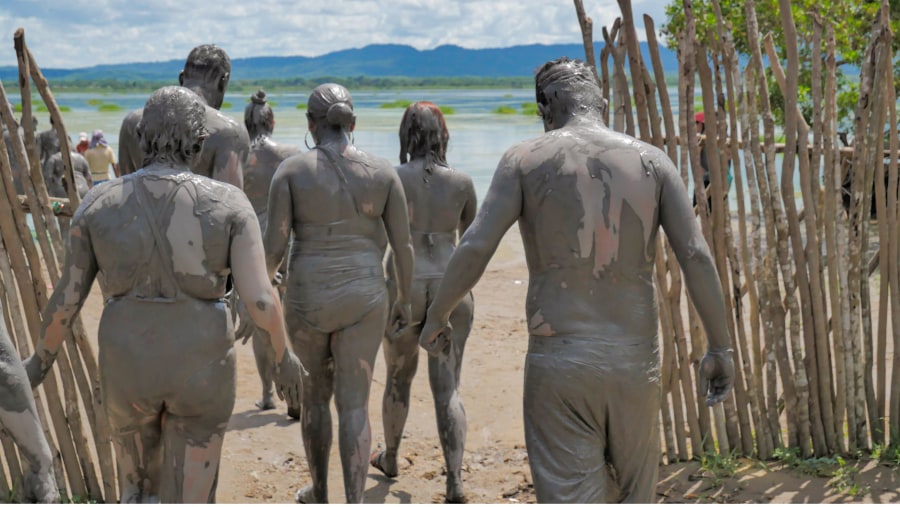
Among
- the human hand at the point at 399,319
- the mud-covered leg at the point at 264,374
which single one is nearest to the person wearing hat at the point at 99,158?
the mud-covered leg at the point at 264,374

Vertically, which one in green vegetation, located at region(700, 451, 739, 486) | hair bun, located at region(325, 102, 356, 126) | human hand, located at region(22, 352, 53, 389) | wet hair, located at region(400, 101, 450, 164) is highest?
hair bun, located at region(325, 102, 356, 126)

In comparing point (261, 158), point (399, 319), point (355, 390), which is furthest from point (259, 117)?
point (355, 390)

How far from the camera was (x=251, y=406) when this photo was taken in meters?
7.83

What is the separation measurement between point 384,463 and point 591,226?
310 centimetres

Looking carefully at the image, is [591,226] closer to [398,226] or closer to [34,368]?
[398,226]

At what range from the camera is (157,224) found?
379 centimetres

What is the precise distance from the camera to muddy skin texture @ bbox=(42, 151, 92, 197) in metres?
11.6

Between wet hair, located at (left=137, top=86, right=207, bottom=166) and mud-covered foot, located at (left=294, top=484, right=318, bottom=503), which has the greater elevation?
wet hair, located at (left=137, top=86, right=207, bottom=166)

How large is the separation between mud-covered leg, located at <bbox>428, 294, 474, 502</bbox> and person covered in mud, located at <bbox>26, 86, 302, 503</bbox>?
2227 mm

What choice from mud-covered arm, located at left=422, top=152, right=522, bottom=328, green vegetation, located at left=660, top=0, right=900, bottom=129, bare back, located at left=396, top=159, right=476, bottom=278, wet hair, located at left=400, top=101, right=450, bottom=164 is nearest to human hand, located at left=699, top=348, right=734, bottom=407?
mud-covered arm, located at left=422, top=152, right=522, bottom=328

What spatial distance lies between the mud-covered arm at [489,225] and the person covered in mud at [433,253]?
204cm

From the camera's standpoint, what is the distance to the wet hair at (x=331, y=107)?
5285 millimetres

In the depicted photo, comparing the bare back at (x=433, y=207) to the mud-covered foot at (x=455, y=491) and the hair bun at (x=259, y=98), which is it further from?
the hair bun at (x=259, y=98)

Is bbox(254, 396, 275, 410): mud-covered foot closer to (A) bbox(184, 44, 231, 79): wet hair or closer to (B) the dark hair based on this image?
(A) bbox(184, 44, 231, 79): wet hair
